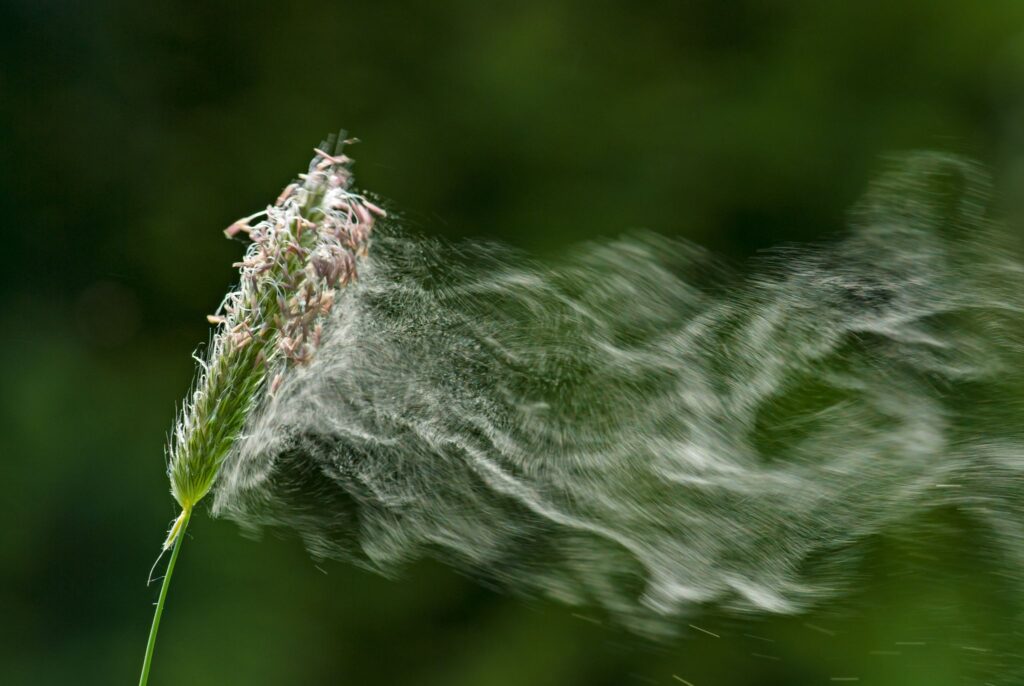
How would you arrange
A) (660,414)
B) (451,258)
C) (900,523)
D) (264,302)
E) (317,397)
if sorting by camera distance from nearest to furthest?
(264,302) < (317,397) < (660,414) < (451,258) < (900,523)

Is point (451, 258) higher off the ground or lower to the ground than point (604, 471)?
higher

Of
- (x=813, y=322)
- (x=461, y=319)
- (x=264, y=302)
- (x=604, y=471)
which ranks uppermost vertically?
(x=813, y=322)

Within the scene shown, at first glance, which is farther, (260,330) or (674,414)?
(674,414)

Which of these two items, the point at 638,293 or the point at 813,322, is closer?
the point at 813,322

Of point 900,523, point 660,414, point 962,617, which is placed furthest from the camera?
point 962,617

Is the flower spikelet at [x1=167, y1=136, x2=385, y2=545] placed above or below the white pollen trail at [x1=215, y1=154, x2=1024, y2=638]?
below

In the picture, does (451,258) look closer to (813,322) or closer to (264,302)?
(813,322)

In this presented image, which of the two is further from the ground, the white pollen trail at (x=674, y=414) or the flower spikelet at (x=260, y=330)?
the white pollen trail at (x=674, y=414)

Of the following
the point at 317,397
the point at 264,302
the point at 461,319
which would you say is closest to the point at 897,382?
the point at 461,319

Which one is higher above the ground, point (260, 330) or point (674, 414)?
point (674, 414)

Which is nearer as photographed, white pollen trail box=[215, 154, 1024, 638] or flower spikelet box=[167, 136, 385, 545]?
flower spikelet box=[167, 136, 385, 545]

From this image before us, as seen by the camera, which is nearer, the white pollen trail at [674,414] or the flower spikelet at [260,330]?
the flower spikelet at [260,330]
